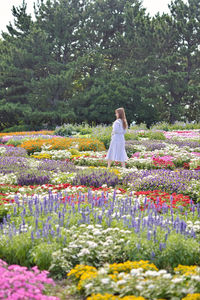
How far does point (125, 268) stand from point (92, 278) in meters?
0.45

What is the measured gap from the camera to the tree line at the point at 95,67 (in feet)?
111

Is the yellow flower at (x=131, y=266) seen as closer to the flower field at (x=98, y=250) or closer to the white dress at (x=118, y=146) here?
the flower field at (x=98, y=250)

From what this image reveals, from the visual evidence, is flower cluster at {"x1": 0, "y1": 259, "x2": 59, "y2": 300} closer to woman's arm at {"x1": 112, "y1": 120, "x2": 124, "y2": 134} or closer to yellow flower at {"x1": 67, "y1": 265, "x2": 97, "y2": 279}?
yellow flower at {"x1": 67, "y1": 265, "x2": 97, "y2": 279}

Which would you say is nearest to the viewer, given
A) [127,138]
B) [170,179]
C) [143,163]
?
[170,179]

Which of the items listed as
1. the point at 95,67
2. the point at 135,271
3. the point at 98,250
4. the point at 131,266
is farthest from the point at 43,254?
the point at 95,67

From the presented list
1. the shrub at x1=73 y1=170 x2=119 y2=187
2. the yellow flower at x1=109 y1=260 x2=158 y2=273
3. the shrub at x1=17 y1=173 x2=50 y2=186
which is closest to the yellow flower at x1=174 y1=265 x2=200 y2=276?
the yellow flower at x1=109 y1=260 x2=158 y2=273

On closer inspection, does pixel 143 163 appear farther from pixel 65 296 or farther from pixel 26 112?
pixel 26 112

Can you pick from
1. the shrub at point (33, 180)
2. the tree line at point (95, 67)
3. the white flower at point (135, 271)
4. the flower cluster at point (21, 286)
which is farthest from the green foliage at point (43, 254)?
the tree line at point (95, 67)

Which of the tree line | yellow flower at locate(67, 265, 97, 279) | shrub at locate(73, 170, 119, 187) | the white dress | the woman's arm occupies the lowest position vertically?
yellow flower at locate(67, 265, 97, 279)

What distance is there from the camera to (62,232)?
4434 millimetres

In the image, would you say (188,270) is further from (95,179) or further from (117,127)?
(117,127)

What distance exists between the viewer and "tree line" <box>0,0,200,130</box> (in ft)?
A: 111

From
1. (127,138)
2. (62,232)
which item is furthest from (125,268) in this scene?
(127,138)

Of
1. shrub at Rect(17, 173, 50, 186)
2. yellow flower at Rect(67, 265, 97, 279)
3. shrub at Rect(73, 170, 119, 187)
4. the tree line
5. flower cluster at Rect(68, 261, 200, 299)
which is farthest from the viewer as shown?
the tree line
